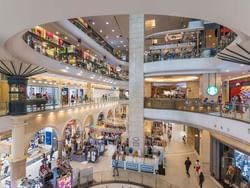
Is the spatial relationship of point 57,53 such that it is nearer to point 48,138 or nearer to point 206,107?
point 48,138

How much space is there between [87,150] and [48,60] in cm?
740

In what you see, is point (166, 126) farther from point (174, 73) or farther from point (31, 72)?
point (31, 72)

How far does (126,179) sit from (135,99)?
581cm

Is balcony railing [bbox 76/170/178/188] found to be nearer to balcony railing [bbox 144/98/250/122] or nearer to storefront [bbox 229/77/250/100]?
balcony railing [bbox 144/98/250/122]

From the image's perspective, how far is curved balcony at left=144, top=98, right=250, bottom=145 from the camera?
7.48 metres

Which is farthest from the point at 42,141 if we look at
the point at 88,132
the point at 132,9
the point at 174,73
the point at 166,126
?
the point at 132,9

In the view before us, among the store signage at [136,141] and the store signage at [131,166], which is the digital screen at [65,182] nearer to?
the store signage at [131,166]

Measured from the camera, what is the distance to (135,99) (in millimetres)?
15773

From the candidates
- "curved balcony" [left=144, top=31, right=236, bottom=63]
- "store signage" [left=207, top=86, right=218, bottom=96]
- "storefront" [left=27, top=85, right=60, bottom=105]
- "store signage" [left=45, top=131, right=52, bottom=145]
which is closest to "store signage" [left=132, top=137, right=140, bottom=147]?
"curved balcony" [left=144, top=31, right=236, bottom=63]

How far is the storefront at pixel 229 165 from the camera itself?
10.2m

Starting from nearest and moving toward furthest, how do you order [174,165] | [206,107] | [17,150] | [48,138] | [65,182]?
[65,182] → [17,150] → [206,107] → [174,165] → [48,138]

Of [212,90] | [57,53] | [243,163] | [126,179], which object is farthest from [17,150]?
[212,90]

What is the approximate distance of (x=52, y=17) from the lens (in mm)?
4195

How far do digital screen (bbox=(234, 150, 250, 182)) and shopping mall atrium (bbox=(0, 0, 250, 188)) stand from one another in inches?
2.0
